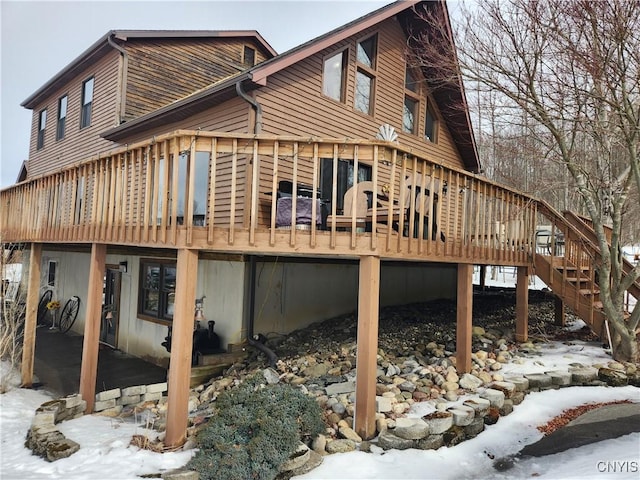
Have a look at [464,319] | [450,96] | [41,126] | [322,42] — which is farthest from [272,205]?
[41,126]

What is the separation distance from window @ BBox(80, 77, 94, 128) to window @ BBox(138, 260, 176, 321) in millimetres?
5476

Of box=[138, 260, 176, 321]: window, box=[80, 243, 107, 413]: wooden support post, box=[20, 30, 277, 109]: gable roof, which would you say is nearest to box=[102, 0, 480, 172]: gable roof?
box=[20, 30, 277, 109]: gable roof

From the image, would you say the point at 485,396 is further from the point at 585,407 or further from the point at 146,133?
the point at 146,133

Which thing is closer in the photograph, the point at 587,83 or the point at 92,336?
the point at 92,336

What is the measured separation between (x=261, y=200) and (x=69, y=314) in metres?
8.58

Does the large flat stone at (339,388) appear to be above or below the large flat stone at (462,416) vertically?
below

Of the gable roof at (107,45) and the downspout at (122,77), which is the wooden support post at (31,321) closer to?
the downspout at (122,77)

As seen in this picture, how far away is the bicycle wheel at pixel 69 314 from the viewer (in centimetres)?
1211

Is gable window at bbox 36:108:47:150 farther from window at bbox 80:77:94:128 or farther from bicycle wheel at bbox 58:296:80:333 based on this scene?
bicycle wheel at bbox 58:296:80:333

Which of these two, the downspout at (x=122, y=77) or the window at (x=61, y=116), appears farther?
the window at (x=61, y=116)

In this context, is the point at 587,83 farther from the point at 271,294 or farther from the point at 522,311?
the point at 271,294

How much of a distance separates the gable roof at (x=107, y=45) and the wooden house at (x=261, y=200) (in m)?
0.06

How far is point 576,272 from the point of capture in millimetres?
7094

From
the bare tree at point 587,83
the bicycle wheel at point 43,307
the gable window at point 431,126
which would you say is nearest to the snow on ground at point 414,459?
→ the bare tree at point 587,83
